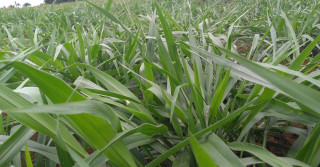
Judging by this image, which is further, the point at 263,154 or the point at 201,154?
the point at 263,154

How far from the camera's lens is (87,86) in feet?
2.02

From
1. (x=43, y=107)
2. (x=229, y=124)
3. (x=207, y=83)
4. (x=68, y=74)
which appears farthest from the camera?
(x=68, y=74)

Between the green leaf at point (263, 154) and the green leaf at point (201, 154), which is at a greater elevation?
the green leaf at point (201, 154)

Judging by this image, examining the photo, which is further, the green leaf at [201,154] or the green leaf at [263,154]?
the green leaf at [263,154]

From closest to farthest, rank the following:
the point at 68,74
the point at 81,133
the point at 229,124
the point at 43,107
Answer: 1. the point at 43,107
2. the point at 81,133
3. the point at 229,124
4. the point at 68,74

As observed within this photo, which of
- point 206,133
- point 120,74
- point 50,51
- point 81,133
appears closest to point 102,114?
point 81,133

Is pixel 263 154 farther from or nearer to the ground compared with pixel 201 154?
nearer to the ground

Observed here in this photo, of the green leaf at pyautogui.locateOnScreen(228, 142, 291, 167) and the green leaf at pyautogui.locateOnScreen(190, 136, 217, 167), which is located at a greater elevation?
the green leaf at pyautogui.locateOnScreen(190, 136, 217, 167)

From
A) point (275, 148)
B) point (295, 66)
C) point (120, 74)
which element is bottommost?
point (275, 148)

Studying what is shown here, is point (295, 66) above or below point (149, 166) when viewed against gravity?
above

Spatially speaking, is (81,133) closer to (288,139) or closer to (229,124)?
(229,124)

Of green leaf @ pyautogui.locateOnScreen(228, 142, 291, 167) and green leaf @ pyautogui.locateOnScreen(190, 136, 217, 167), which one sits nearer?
green leaf @ pyautogui.locateOnScreen(190, 136, 217, 167)

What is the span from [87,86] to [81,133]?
23 cm

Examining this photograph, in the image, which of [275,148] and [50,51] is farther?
[50,51]
